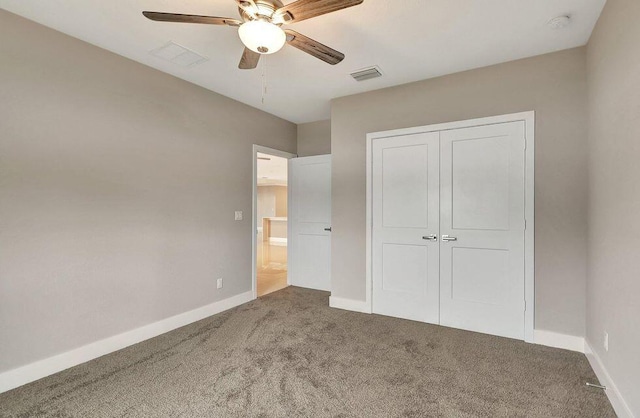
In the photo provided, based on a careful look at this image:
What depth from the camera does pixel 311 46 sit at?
6.62ft

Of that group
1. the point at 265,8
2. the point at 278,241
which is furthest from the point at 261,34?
the point at 278,241

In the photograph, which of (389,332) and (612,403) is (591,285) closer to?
(612,403)

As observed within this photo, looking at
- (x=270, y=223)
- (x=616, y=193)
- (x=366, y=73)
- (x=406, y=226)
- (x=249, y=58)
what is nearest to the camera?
(x=616, y=193)

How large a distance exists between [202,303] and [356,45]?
3.19 meters

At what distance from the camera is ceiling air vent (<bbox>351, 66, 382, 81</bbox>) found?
311 centimetres

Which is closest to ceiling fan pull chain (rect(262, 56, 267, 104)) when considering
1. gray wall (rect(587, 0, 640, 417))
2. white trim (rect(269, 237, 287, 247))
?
gray wall (rect(587, 0, 640, 417))

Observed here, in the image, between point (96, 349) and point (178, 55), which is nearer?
point (96, 349)

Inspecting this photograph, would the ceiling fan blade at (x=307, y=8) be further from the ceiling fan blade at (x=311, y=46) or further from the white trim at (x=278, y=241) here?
the white trim at (x=278, y=241)

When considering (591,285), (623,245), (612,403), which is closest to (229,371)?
(612,403)

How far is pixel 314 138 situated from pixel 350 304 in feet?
8.93

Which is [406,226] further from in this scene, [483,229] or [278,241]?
[278,241]

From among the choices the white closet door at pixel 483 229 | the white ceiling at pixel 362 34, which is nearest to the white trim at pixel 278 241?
the white ceiling at pixel 362 34

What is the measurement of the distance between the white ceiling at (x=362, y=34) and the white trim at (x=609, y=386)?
256cm

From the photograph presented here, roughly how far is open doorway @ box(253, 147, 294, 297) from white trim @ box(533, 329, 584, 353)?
3.28 m
